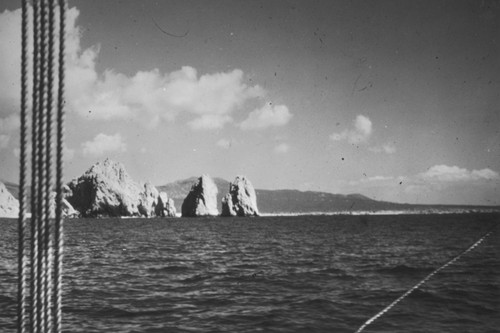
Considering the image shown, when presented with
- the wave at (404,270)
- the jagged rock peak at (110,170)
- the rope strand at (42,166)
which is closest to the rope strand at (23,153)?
the rope strand at (42,166)

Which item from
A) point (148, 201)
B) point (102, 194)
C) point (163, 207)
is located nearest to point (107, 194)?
point (102, 194)

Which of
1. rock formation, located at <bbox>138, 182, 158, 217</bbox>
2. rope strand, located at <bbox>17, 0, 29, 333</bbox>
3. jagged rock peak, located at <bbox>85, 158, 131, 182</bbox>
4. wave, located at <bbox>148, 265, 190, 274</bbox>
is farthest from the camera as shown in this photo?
rock formation, located at <bbox>138, 182, 158, 217</bbox>

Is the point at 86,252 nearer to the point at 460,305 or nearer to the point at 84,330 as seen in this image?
the point at 84,330

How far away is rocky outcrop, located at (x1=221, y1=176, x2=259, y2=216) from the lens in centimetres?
15412

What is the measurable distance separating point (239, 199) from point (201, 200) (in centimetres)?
1575

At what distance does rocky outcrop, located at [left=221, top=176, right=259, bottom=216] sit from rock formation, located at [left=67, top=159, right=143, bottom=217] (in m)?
36.6

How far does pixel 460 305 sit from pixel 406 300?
1.85 m

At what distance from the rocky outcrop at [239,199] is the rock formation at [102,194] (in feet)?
120

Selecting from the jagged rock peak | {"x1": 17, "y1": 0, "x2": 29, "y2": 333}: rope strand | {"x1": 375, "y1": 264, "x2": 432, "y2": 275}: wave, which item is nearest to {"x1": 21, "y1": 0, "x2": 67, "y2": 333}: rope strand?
{"x1": 17, "y1": 0, "x2": 29, "y2": 333}: rope strand

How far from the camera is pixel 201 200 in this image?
154 m

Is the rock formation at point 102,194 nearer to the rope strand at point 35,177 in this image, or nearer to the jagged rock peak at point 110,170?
the jagged rock peak at point 110,170

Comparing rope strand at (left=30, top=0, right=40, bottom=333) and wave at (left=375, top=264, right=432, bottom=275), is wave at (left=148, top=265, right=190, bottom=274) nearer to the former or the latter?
wave at (left=375, top=264, right=432, bottom=275)

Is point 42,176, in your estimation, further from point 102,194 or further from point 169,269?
point 102,194

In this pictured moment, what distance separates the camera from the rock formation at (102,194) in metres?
142
